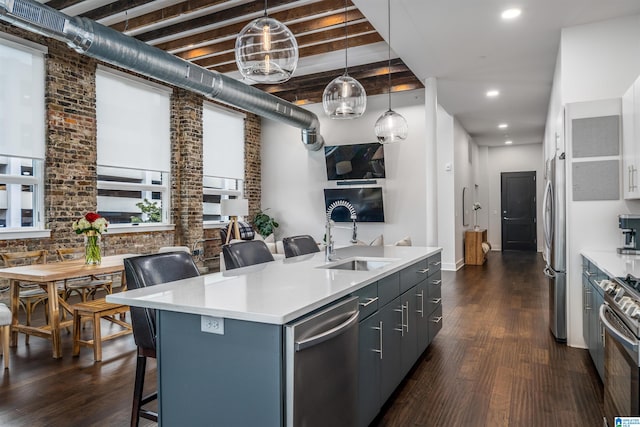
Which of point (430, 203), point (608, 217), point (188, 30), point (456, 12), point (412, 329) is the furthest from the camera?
point (430, 203)

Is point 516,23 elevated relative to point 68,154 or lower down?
elevated

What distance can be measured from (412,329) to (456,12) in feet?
9.62

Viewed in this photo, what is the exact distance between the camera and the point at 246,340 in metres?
1.51

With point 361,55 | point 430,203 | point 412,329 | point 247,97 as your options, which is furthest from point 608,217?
point 247,97

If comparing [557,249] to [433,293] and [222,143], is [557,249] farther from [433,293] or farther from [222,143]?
[222,143]

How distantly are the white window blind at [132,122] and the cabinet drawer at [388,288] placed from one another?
535 centimetres

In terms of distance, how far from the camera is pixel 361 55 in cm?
666

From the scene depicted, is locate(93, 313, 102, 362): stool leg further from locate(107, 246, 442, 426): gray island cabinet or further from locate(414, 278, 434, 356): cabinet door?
locate(414, 278, 434, 356): cabinet door

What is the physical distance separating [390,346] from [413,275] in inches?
26.1

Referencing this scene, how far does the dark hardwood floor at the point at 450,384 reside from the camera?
2.42m

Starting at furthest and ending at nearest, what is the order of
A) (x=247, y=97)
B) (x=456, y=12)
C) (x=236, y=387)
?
(x=247, y=97) < (x=456, y=12) < (x=236, y=387)

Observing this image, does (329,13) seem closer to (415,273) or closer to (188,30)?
(188,30)

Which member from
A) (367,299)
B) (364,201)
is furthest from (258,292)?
(364,201)

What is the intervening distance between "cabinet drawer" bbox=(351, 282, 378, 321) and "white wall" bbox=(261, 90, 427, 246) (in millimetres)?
6248
